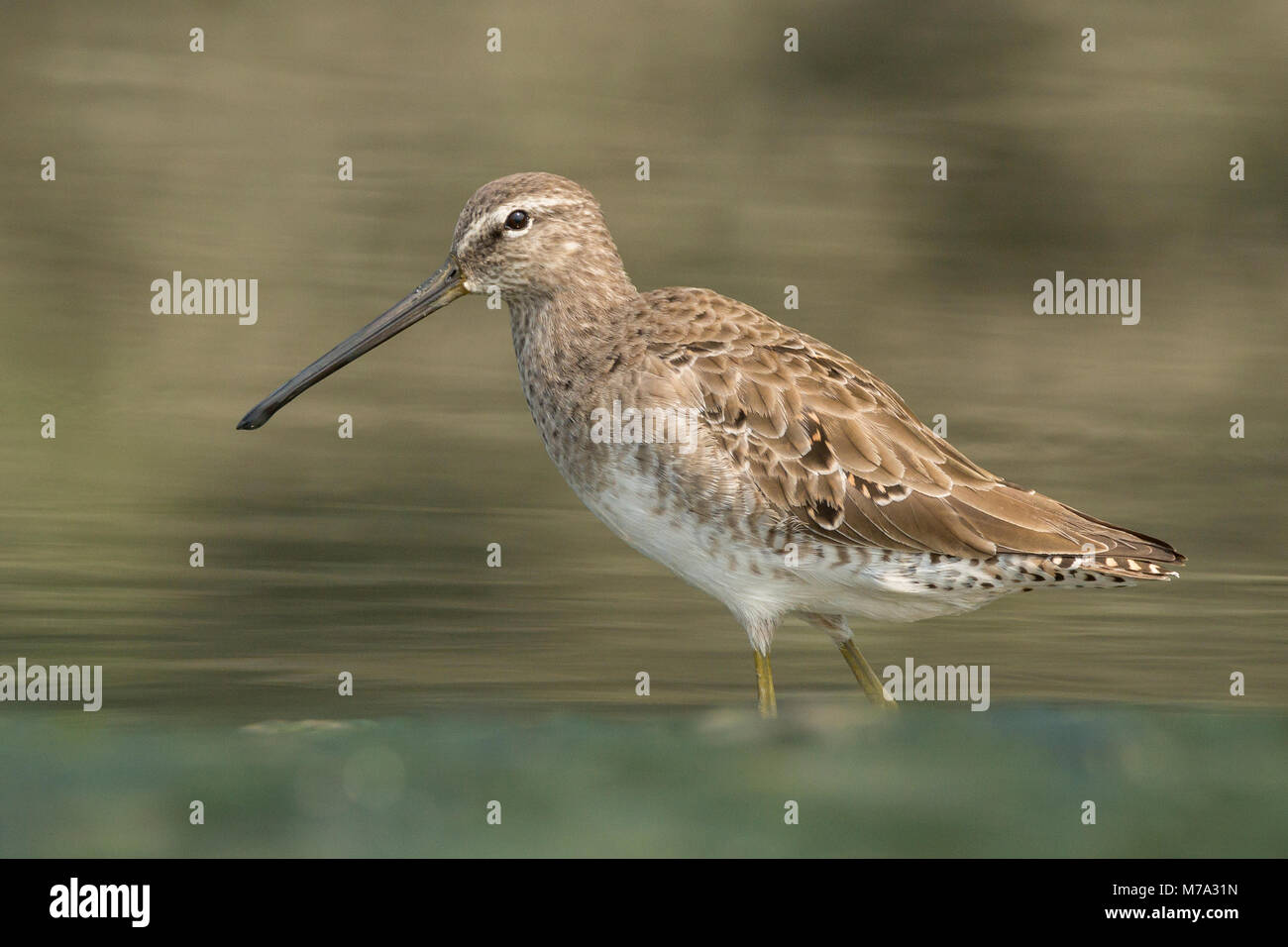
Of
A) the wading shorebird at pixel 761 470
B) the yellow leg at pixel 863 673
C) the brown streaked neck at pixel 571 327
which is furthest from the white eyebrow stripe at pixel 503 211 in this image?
the yellow leg at pixel 863 673

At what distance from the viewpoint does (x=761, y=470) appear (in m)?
5.53

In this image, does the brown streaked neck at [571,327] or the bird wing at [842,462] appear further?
the brown streaked neck at [571,327]

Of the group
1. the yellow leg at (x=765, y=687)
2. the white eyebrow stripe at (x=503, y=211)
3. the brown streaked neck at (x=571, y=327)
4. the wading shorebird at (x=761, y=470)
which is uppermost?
the white eyebrow stripe at (x=503, y=211)

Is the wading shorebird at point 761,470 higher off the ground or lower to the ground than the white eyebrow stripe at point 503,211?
lower

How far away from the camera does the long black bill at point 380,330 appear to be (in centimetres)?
594

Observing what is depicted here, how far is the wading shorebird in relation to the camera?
18.1 ft

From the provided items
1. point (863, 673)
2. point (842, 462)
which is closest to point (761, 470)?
point (842, 462)

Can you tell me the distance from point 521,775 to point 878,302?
6.72 meters

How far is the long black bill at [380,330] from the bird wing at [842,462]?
679 millimetres

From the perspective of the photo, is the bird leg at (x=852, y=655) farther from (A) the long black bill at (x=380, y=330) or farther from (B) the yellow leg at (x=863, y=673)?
(A) the long black bill at (x=380, y=330)

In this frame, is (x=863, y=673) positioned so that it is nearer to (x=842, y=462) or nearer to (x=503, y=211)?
(x=842, y=462)

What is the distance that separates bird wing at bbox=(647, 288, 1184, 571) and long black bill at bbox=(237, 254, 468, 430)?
68 centimetres

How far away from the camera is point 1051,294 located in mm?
11016

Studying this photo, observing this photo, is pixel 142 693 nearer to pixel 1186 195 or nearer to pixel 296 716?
pixel 296 716
